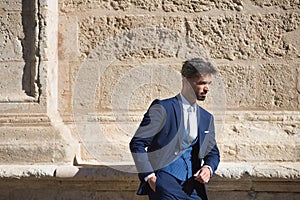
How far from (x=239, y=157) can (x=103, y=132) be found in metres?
1.06

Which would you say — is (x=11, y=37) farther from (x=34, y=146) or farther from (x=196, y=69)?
(x=196, y=69)

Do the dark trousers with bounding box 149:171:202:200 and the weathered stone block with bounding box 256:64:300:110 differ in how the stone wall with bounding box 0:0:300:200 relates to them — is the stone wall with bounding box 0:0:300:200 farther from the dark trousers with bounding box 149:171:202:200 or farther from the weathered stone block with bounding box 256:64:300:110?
the dark trousers with bounding box 149:171:202:200

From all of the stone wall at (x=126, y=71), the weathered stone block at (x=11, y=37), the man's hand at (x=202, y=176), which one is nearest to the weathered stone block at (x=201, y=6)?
the stone wall at (x=126, y=71)

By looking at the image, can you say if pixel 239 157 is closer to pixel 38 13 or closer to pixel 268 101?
pixel 268 101

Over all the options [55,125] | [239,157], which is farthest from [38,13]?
[239,157]

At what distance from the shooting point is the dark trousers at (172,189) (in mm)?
3965

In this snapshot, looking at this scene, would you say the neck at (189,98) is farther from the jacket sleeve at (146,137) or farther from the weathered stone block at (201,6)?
the weathered stone block at (201,6)

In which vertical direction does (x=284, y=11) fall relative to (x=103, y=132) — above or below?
above

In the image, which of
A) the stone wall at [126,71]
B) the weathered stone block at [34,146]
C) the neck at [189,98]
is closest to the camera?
the neck at [189,98]

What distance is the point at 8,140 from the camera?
18.0 feet

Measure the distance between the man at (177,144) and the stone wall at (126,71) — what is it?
1.33 metres

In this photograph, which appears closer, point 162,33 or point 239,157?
point 239,157

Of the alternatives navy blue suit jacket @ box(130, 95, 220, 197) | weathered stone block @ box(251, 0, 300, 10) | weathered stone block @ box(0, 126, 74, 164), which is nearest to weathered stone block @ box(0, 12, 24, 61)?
weathered stone block @ box(0, 126, 74, 164)

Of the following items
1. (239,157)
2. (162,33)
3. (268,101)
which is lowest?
(239,157)
